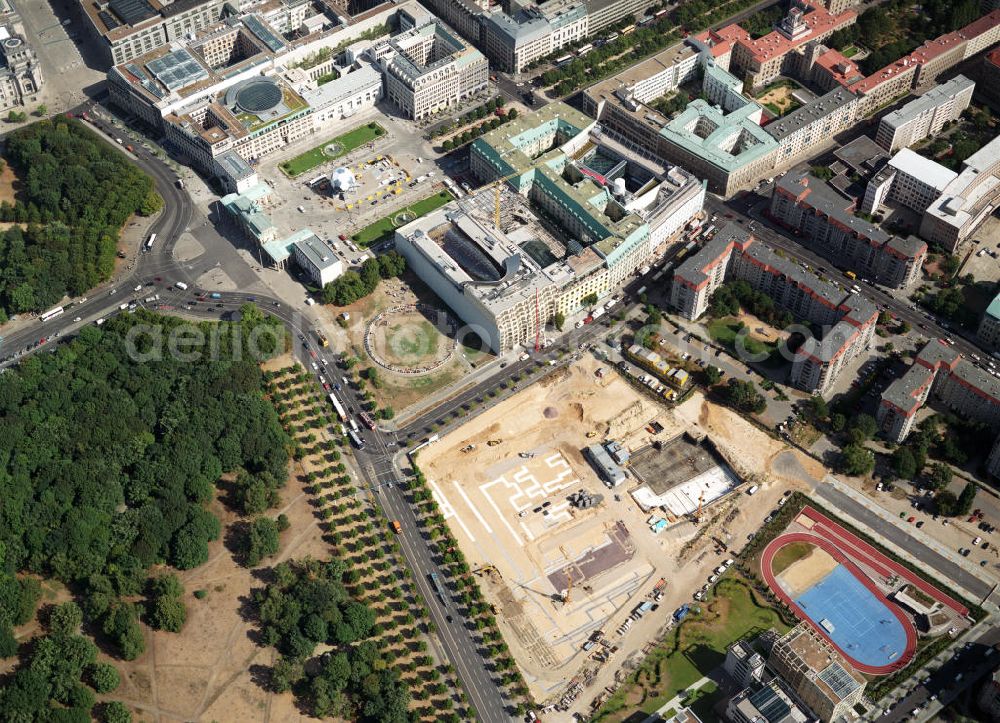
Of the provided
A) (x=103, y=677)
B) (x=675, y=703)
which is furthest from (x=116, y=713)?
(x=675, y=703)

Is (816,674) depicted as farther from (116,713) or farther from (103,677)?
(103,677)

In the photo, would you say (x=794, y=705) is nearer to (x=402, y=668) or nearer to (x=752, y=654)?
(x=752, y=654)

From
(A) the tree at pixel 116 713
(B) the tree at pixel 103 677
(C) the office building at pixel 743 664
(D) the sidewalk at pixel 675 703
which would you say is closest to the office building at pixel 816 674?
(C) the office building at pixel 743 664

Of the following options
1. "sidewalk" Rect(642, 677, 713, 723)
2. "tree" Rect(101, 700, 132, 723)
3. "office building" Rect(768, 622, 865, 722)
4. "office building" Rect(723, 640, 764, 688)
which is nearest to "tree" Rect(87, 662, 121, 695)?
"tree" Rect(101, 700, 132, 723)

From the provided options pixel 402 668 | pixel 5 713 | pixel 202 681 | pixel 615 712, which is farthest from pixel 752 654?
pixel 5 713

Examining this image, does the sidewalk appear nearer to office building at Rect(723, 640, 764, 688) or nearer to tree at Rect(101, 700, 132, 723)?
office building at Rect(723, 640, 764, 688)

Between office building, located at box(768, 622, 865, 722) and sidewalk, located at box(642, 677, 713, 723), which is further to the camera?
sidewalk, located at box(642, 677, 713, 723)

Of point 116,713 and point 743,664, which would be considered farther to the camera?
Answer: point 743,664
